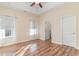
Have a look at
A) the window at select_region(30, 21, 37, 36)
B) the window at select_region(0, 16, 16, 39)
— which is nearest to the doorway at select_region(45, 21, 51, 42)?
the window at select_region(30, 21, 37, 36)

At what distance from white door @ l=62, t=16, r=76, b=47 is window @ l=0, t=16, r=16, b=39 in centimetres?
117

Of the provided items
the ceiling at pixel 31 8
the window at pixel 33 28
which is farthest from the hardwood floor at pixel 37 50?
the ceiling at pixel 31 8

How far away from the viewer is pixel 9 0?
1846 mm

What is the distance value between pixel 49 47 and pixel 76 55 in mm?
595

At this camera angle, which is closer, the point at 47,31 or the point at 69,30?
the point at 69,30

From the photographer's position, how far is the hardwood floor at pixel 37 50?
6.55 feet

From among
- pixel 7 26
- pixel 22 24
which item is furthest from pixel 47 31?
pixel 7 26

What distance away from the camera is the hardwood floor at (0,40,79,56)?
2.00m

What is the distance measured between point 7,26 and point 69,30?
139 cm

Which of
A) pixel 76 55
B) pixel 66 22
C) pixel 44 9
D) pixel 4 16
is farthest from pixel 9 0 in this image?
pixel 76 55

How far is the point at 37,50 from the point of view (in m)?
2.09

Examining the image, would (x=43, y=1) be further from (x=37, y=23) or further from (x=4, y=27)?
(x=4, y=27)

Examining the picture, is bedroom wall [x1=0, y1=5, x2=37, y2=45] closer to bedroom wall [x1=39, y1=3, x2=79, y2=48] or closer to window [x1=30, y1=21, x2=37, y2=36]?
window [x1=30, y1=21, x2=37, y2=36]

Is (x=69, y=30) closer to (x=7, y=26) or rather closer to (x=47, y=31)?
(x=47, y=31)
